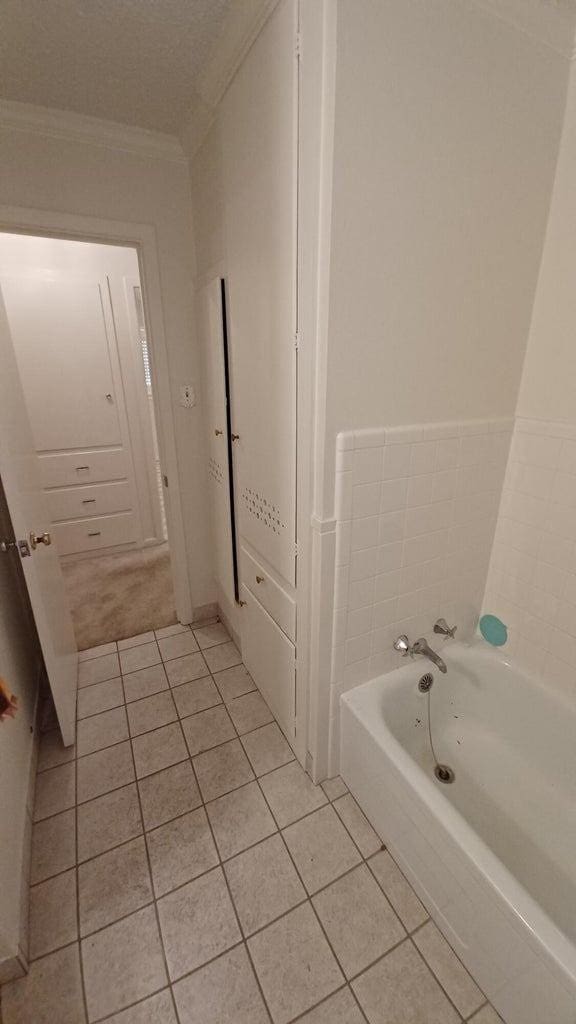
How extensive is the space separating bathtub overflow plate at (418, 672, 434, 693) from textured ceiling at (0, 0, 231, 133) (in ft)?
6.74

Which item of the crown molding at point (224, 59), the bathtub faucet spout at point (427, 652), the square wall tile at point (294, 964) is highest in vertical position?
the crown molding at point (224, 59)

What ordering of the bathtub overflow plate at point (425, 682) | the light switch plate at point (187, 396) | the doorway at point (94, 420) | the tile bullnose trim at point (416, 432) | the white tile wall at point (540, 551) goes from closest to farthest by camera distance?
the tile bullnose trim at point (416, 432), the white tile wall at point (540, 551), the bathtub overflow plate at point (425, 682), the light switch plate at point (187, 396), the doorway at point (94, 420)

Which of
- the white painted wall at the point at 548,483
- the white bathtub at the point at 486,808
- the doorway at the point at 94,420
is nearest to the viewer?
the white bathtub at the point at 486,808

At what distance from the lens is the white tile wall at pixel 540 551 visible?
1278 millimetres

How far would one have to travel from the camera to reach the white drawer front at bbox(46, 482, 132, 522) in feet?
9.62

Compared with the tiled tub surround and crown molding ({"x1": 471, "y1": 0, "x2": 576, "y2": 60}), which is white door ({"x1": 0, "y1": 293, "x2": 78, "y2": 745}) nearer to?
the tiled tub surround

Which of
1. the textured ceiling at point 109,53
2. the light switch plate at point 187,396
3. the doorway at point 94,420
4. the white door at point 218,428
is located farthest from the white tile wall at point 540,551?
the doorway at point 94,420

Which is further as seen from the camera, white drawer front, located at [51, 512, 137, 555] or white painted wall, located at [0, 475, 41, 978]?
white drawer front, located at [51, 512, 137, 555]

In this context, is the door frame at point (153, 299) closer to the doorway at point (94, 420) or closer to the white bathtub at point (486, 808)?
the doorway at point (94, 420)

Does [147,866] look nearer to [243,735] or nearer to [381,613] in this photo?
[243,735]

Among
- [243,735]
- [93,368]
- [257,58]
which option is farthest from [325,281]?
[93,368]

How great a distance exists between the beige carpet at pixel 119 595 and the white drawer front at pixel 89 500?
384mm

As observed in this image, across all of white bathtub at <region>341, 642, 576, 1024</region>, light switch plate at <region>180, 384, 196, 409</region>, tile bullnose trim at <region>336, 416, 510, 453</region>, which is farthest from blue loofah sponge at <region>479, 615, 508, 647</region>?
light switch plate at <region>180, 384, 196, 409</region>

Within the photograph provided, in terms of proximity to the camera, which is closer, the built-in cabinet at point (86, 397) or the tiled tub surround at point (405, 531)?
the tiled tub surround at point (405, 531)
